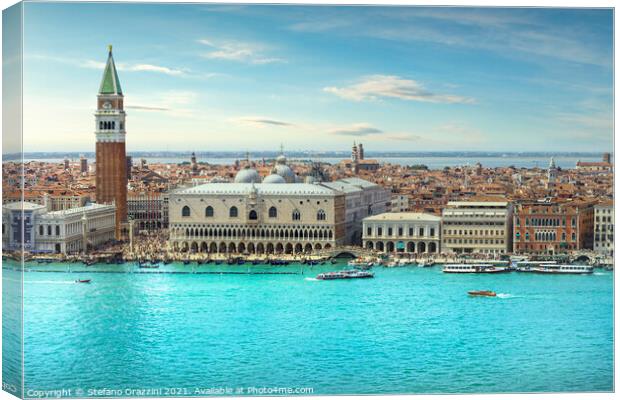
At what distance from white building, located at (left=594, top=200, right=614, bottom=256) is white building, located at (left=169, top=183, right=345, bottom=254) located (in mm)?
4719

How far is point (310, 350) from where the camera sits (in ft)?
45.8

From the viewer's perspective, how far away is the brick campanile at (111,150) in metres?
18.3

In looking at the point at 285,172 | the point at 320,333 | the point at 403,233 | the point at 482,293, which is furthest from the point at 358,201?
the point at 320,333

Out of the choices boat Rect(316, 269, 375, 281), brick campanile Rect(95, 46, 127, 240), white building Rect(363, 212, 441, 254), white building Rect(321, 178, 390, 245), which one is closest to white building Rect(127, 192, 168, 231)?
brick campanile Rect(95, 46, 127, 240)

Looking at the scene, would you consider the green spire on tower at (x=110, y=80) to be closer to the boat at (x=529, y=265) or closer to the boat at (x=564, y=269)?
the boat at (x=529, y=265)

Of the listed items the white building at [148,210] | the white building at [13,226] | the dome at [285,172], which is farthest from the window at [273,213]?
the white building at [13,226]

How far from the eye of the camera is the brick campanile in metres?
18.3

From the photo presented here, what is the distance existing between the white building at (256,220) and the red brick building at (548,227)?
275 cm

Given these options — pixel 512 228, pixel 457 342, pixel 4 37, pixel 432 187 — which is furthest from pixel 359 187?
pixel 4 37

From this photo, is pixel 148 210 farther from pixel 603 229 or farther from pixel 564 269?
pixel 603 229

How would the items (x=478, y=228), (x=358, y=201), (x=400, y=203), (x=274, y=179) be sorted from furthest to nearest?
(x=400, y=203) → (x=358, y=201) → (x=274, y=179) → (x=478, y=228)

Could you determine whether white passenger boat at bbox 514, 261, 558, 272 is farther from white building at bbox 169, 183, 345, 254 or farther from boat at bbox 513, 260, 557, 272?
white building at bbox 169, 183, 345, 254

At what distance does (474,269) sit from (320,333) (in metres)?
5.51

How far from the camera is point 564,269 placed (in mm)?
19766
